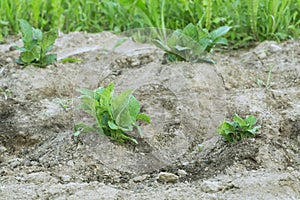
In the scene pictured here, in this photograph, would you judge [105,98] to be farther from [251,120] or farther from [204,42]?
[204,42]

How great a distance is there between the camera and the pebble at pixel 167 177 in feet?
8.06

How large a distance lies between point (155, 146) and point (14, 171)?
25.5 inches

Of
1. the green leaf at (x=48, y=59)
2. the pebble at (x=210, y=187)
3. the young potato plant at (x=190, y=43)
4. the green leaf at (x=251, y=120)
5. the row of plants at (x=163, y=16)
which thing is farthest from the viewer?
the row of plants at (x=163, y=16)

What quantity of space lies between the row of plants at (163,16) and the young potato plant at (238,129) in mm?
1297

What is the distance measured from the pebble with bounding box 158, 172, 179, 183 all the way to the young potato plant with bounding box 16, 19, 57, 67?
1272 mm

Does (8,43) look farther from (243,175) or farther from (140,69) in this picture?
(243,175)

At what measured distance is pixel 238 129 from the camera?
271cm

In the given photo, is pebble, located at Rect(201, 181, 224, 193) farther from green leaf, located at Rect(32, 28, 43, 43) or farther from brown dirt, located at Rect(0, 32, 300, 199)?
green leaf, located at Rect(32, 28, 43, 43)

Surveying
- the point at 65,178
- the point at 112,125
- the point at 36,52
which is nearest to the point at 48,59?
the point at 36,52

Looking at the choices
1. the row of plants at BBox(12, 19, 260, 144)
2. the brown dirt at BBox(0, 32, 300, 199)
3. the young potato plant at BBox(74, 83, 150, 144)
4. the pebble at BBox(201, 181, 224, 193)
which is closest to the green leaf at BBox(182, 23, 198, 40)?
the brown dirt at BBox(0, 32, 300, 199)

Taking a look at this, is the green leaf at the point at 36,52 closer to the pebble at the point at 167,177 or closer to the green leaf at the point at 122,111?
the green leaf at the point at 122,111

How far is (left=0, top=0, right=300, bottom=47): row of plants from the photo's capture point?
155 inches

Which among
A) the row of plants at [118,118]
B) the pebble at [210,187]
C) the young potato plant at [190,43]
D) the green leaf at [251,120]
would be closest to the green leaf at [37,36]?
the young potato plant at [190,43]

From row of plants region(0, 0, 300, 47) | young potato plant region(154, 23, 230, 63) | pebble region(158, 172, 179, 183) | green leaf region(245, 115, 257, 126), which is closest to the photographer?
pebble region(158, 172, 179, 183)
